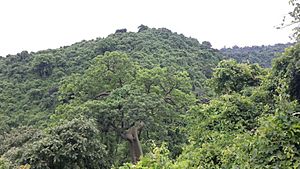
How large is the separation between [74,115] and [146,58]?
8.93 m

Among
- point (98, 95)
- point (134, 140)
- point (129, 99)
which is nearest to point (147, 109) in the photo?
point (129, 99)

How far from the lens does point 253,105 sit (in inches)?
341

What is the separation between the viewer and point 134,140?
52.2ft

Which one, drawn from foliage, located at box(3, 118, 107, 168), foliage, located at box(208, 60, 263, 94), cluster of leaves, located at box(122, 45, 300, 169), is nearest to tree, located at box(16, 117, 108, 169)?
foliage, located at box(3, 118, 107, 168)

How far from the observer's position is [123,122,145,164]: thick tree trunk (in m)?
15.7

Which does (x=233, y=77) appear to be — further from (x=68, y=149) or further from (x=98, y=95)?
(x=98, y=95)

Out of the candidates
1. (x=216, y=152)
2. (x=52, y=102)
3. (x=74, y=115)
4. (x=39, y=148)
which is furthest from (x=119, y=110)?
(x=216, y=152)

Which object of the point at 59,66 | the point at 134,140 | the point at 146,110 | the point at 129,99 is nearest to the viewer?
the point at 129,99

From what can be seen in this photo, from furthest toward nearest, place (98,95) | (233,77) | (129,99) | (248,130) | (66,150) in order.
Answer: (98,95) < (129,99) < (66,150) < (233,77) < (248,130)

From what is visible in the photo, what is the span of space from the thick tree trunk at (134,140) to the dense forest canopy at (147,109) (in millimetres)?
43

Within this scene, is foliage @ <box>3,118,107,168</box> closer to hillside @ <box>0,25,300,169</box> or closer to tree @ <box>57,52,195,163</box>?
hillside @ <box>0,25,300,169</box>

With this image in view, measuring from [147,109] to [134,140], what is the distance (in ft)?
4.54

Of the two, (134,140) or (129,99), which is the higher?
(129,99)

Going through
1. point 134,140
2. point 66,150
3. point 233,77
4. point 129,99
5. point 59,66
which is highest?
point 59,66
